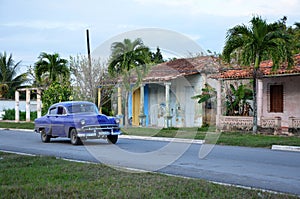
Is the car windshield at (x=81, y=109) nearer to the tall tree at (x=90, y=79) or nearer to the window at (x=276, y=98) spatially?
the window at (x=276, y=98)

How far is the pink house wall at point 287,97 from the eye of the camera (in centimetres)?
2525

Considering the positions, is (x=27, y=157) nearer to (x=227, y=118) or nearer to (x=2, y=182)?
(x=2, y=182)

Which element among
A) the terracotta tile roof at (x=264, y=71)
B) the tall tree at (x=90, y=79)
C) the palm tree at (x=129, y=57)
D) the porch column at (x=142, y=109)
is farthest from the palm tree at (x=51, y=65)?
the terracotta tile roof at (x=264, y=71)

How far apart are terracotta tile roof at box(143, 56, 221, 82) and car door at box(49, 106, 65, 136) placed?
10951 mm

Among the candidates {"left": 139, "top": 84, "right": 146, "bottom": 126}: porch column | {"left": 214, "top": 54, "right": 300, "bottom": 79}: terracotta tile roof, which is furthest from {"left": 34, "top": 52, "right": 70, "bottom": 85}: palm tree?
{"left": 214, "top": 54, "right": 300, "bottom": 79}: terracotta tile roof

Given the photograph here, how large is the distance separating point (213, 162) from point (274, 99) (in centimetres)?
1388

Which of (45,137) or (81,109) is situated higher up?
(81,109)

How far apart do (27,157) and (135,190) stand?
6.33m

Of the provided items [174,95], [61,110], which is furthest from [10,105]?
[61,110]

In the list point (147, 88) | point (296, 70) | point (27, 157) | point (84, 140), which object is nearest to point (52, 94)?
point (147, 88)

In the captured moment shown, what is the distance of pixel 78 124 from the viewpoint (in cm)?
1905

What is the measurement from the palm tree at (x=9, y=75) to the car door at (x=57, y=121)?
3801 centimetres

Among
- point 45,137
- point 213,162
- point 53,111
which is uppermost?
point 53,111

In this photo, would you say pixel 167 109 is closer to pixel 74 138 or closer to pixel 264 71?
pixel 264 71
